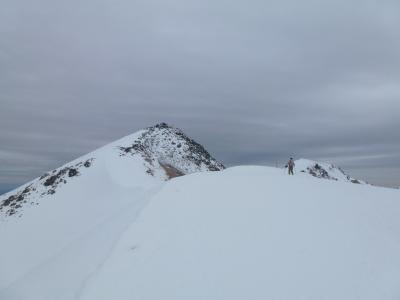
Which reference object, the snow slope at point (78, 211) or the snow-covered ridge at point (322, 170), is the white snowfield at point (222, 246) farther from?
the snow-covered ridge at point (322, 170)

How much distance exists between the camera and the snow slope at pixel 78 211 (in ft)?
48.6

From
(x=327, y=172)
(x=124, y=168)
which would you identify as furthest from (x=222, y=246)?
(x=327, y=172)

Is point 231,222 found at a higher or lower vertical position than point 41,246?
higher

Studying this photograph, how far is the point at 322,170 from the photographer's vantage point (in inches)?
2566

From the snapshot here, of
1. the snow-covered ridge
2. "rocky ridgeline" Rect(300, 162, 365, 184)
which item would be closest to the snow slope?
the snow-covered ridge

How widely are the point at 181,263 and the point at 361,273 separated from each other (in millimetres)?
6116

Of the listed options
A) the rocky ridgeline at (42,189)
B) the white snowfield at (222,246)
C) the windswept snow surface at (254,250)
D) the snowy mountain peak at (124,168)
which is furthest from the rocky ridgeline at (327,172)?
the windswept snow surface at (254,250)

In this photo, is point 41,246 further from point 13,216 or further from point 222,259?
point 222,259

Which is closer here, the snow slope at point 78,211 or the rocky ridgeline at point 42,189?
the snow slope at point 78,211

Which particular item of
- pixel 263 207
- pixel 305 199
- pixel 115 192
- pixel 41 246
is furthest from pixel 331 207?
pixel 41 246

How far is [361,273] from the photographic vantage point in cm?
1172

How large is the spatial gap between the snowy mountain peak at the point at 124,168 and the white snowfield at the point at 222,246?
5.39 meters

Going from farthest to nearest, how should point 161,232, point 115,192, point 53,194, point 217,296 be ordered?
point 53,194
point 115,192
point 161,232
point 217,296

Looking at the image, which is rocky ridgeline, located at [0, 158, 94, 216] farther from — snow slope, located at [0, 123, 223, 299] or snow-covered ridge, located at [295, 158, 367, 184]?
snow-covered ridge, located at [295, 158, 367, 184]
